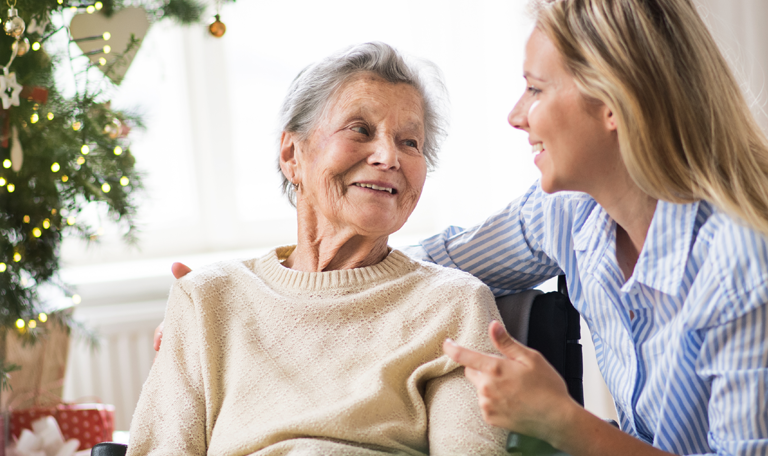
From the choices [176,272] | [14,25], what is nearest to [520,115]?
[176,272]

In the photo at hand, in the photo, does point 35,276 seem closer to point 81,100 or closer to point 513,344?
point 81,100

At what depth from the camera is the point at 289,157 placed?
1449mm

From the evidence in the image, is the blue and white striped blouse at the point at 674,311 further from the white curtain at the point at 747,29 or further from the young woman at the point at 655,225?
the white curtain at the point at 747,29

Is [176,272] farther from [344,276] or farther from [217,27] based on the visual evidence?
[217,27]

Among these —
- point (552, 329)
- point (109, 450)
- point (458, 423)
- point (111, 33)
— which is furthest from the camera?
point (111, 33)

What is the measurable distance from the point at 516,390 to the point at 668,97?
1.66ft

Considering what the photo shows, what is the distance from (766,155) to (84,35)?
1.58 m

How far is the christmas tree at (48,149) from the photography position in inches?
62.0

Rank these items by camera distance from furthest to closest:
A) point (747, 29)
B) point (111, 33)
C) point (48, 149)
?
point (747, 29) < point (111, 33) < point (48, 149)

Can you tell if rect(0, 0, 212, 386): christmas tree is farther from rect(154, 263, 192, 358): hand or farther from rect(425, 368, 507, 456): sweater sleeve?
rect(425, 368, 507, 456): sweater sleeve

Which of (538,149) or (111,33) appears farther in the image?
(111,33)

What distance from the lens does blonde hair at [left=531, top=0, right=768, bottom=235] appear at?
102 centimetres

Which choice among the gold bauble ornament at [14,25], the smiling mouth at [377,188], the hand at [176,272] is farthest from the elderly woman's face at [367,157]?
the gold bauble ornament at [14,25]

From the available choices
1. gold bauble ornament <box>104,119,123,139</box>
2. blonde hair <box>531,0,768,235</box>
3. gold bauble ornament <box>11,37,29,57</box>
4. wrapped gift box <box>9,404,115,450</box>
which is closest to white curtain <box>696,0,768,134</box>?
blonde hair <box>531,0,768,235</box>
